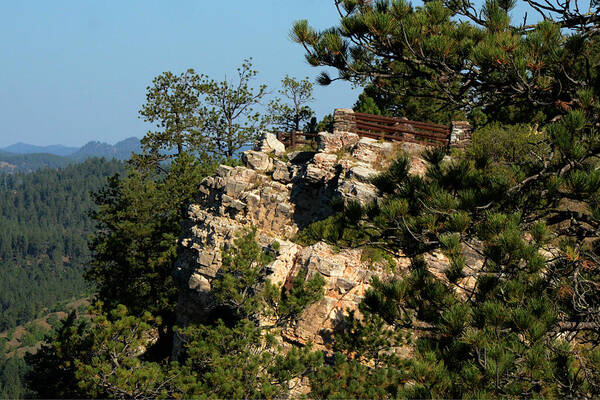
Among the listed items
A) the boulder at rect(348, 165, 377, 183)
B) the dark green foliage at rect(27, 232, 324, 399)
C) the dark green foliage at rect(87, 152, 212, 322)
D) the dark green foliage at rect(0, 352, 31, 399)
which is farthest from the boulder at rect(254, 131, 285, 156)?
the dark green foliage at rect(0, 352, 31, 399)

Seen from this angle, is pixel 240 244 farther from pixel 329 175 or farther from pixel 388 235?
pixel 388 235

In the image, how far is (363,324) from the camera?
16.0m

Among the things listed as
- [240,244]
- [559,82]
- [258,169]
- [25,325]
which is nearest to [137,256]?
[258,169]

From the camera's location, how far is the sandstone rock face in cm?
1834

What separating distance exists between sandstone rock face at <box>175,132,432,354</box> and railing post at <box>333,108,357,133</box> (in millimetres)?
270

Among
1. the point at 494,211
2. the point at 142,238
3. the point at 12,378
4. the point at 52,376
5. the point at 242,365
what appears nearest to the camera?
the point at 494,211

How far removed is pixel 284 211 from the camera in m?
21.6

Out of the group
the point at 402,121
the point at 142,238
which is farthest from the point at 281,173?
the point at 142,238

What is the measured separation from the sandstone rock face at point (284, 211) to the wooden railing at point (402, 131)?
0.63 metres

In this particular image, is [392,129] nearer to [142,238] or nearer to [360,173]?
[360,173]

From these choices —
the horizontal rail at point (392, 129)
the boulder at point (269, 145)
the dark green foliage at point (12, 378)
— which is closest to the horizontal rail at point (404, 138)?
the horizontal rail at point (392, 129)

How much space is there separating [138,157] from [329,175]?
18.7m

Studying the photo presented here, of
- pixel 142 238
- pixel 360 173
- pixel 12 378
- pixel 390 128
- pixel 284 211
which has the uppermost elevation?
pixel 390 128

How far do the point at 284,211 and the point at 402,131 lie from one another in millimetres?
5826
